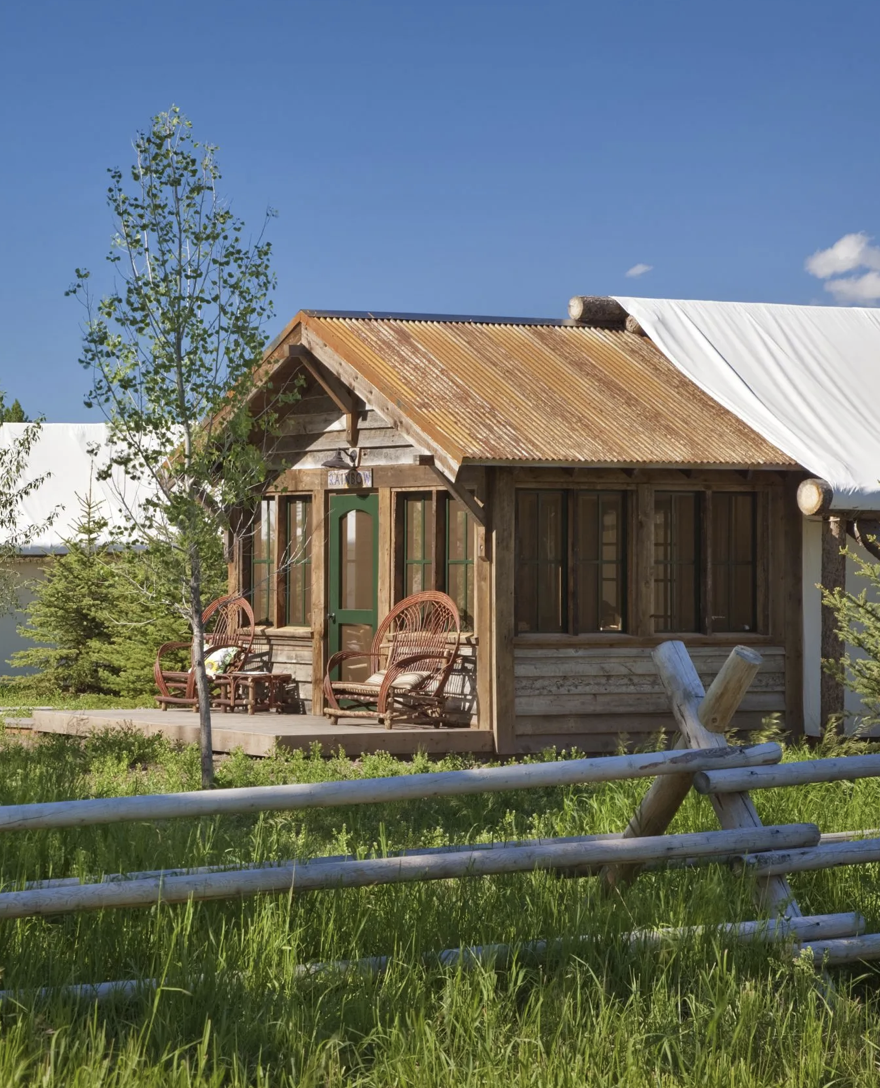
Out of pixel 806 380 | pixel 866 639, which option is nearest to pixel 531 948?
pixel 866 639

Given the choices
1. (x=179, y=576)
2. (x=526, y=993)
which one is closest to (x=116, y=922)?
(x=526, y=993)

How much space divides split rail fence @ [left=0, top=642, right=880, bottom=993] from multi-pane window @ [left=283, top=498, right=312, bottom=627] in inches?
377

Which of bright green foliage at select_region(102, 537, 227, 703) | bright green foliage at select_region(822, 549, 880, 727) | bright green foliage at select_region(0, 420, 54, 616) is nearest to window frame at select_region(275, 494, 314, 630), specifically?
bright green foliage at select_region(102, 537, 227, 703)

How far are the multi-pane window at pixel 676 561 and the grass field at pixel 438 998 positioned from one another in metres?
7.70

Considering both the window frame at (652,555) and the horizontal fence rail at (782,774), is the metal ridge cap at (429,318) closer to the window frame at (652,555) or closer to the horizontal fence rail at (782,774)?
the window frame at (652,555)

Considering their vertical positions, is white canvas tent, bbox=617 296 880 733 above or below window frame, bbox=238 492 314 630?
above

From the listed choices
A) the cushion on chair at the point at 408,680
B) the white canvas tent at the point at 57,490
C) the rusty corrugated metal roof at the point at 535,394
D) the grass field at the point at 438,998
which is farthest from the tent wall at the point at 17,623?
the grass field at the point at 438,998

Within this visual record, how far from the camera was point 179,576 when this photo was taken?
11242 mm

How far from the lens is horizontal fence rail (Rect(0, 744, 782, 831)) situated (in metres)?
4.60

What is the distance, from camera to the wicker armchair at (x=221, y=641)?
1508cm

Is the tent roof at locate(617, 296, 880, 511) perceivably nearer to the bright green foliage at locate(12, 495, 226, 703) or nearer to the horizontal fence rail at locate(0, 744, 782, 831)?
the bright green foliage at locate(12, 495, 226, 703)

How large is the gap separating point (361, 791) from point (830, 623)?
388 inches

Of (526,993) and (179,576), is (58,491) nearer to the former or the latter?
(179,576)

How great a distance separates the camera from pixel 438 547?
44.5 ft
